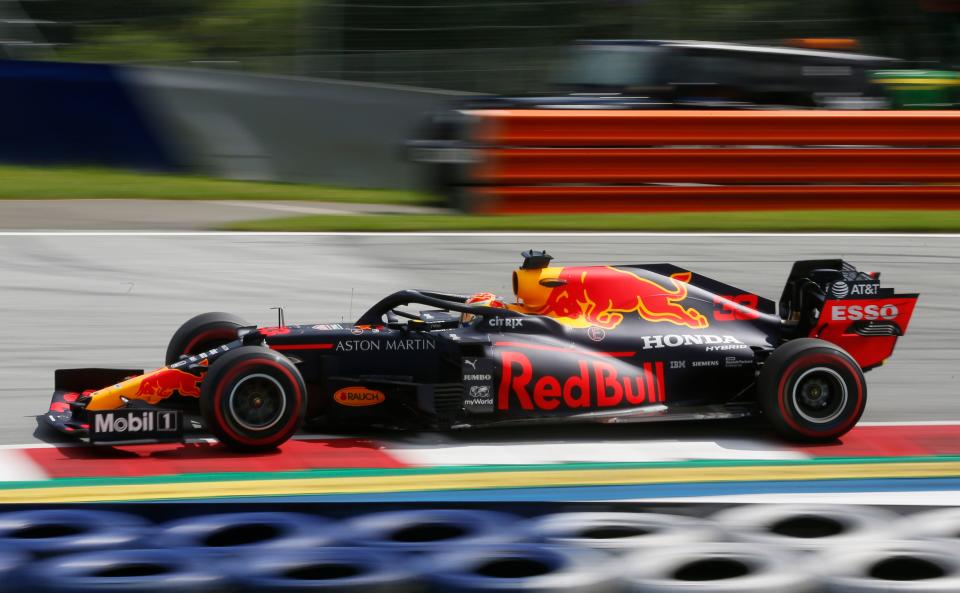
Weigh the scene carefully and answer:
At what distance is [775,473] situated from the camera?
18.4 feet

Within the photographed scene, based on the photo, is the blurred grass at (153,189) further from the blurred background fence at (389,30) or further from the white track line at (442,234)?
the white track line at (442,234)

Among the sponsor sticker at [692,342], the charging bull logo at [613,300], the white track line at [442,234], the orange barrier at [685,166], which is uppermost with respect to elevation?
the orange barrier at [685,166]

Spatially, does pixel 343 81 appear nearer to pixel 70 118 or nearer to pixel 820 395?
pixel 70 118

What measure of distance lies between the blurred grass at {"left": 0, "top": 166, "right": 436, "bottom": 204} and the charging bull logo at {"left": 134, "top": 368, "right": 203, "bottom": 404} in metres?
6.87

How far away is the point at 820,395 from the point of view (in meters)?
6.23

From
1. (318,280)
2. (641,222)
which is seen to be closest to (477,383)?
(318,280)

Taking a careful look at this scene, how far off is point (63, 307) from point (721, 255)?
15.9ft

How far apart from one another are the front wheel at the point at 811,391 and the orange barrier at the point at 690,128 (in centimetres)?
564

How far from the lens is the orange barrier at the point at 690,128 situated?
11.5 metres

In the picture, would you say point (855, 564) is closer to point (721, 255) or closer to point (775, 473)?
point (775, 473)

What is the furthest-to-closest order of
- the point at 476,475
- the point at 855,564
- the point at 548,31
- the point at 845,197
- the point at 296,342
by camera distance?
the point at 548,31 < the point at 845,197 < the point at 296,342 < the point at 476,475 < the point at 855,564

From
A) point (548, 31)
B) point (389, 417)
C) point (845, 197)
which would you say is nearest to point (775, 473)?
point (389, 417)

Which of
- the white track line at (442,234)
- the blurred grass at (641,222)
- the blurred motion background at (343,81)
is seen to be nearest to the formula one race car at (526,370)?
the white track line at (442,234)

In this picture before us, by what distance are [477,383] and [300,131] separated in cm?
934
